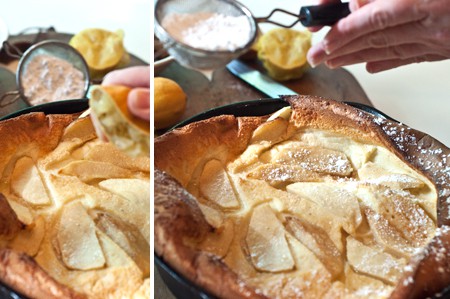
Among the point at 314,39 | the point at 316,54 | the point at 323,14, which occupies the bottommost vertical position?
the point at 314,39

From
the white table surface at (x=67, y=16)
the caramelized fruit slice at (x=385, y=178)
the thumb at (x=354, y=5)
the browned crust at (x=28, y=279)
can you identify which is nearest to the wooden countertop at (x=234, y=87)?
the white table surface at (x=67, y=16)

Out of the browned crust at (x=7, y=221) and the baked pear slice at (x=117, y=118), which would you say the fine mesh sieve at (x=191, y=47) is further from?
the browned crust at (x=7, y=221)

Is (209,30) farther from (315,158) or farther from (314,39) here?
(314,39)

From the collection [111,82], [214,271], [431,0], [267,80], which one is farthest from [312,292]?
[267,80]

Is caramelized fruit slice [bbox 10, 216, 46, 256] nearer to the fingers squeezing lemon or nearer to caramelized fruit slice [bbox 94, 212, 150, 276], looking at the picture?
caramelized fruit slice [bbox 94, 212, 150, 276]

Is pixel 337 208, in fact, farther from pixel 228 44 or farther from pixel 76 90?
pixel 76 90

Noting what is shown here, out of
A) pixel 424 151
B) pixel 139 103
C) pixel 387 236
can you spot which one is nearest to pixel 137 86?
pixel 139 103

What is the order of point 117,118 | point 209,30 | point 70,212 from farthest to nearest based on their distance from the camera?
point 70,212 → point 209,30 → point 117,118
